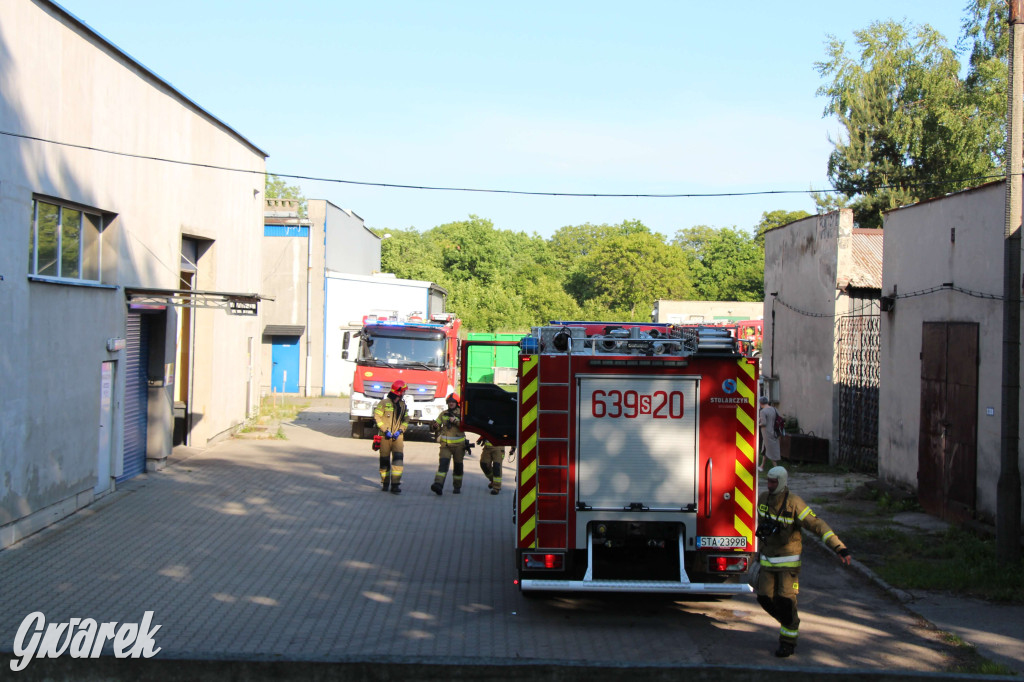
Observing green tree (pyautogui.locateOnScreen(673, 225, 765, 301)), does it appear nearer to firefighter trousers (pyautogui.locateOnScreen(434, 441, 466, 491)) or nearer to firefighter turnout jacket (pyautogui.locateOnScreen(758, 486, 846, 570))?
firefighter trousers (pyautogui.locateOnScreen(434, 441, 466, 491))

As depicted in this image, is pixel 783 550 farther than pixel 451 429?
No

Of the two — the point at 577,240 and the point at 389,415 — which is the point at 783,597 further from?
the point at 577,240

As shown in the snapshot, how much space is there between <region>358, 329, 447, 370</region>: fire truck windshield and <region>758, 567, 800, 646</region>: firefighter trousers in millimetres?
15482

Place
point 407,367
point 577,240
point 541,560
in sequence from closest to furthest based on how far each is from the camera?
point 541,560, point 407,367, point 577,240

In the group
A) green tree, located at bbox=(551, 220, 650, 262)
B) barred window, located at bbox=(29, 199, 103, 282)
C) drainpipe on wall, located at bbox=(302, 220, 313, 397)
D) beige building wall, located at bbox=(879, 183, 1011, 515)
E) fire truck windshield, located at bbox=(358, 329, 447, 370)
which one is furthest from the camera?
green tree, located at bbox=(551, 220, 650, 262)

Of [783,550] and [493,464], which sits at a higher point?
[783,550]

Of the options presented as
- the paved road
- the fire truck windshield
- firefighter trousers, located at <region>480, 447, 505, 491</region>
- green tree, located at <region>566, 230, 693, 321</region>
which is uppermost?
green tree, located at <region>566, 230, 693, 321</region>

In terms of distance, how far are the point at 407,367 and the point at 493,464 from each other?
7.21 m

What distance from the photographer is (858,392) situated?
18.5 meters

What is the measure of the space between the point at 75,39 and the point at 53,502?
622 cm

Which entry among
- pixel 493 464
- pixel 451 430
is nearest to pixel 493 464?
pixel 493 464

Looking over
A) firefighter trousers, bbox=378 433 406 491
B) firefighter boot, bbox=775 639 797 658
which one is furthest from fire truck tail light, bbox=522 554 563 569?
A: firefighter trousers, bbox=378 433 406 491

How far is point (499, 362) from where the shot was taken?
35031mm

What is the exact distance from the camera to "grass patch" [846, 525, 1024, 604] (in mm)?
9445
